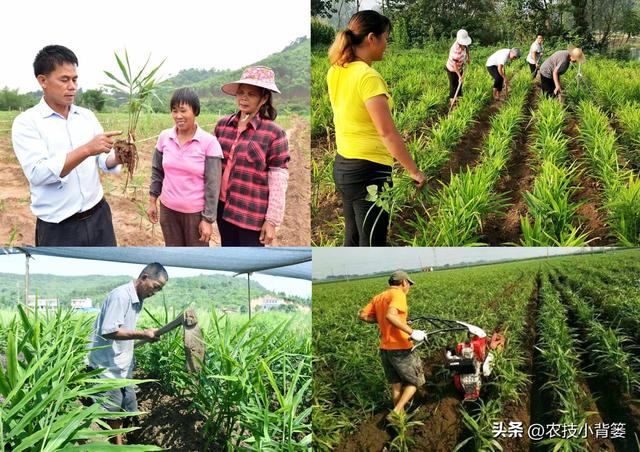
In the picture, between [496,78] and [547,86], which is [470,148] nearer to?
[496,78]

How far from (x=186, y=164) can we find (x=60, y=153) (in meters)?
0.71

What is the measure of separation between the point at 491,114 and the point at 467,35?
1.64 ft

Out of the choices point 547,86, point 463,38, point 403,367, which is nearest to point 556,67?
point 547,86

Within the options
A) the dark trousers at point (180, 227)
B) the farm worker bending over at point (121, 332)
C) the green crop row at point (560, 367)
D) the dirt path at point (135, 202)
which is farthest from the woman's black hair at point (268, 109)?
the green crop row at point (560, 367)

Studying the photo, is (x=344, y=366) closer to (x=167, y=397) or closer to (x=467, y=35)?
(x=167, y=397)

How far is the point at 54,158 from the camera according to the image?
329cm

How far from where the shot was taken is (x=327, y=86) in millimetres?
3316

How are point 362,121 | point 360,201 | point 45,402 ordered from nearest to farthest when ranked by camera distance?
point 45,402
point 362,121
point 360,201

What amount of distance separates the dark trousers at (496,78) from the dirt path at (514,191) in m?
0.19

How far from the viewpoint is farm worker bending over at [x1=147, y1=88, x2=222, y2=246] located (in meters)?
3.37

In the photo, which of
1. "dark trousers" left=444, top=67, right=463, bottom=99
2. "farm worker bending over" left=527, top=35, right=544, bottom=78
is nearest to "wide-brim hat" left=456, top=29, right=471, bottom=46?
"dark trousers" left=444, top=67, right=463, bottom=99

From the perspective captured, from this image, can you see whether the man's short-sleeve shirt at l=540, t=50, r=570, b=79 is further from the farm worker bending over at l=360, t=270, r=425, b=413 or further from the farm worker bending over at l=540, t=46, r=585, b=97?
the farm worker bending over at l=360, t=270, r=425, b=413

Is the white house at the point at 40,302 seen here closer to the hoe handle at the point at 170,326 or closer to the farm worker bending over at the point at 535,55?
the hoe handle at the point at 170,326

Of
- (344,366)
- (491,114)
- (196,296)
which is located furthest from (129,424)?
(491,114)
